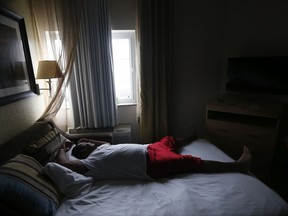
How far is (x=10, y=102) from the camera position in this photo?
1607 mm

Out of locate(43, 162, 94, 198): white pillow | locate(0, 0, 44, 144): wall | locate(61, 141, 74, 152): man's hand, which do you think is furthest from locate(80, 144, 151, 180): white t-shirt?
locate(0, 0, 44, 144): wall

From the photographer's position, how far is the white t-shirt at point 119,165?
1.54 m

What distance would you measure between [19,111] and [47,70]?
0.52m

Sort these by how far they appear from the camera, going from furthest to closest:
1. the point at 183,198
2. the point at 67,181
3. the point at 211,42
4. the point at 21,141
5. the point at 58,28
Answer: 1. the point at 211,42
2. the point at 58,28
3. the point at 21,141
4. the point at 67,181
5. the point at 183,198

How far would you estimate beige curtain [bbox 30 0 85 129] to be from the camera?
2131mm

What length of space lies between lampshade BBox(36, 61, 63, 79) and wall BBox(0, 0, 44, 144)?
0.91 feet

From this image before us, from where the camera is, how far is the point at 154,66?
8.11 ft

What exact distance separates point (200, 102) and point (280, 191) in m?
1.46

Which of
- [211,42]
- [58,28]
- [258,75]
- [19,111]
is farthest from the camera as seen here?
[211,42]

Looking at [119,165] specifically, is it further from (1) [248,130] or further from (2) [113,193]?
(1) [248,130]

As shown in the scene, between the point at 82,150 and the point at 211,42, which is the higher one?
the point at 211,42

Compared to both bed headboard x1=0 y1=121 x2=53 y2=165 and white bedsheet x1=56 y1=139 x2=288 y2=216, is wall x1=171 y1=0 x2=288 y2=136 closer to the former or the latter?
white bedsheet x1=56 y1=139 x2=288 y2=216

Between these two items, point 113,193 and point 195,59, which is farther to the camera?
point 195,59

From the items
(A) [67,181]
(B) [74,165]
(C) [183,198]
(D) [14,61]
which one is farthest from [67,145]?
(C) [183,198]
